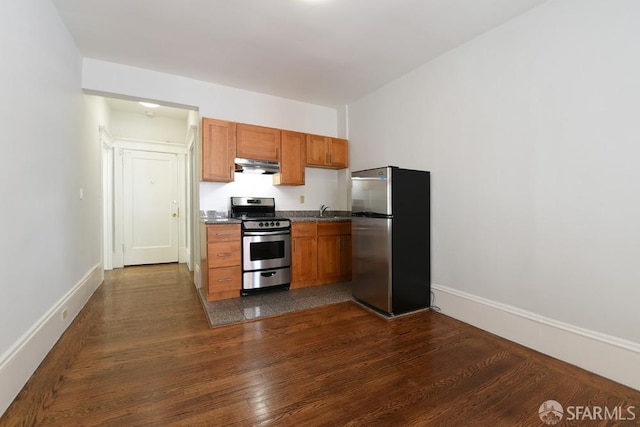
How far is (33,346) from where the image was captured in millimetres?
1849

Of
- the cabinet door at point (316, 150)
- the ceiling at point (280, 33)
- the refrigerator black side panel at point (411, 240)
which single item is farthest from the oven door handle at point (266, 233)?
the ceiling at point (280, 33)

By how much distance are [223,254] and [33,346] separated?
5.59 feet

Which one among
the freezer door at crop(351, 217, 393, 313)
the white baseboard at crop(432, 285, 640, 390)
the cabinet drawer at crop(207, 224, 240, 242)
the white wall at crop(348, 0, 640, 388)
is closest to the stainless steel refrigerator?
the freezer door at crop(351, 217, 393, 313)

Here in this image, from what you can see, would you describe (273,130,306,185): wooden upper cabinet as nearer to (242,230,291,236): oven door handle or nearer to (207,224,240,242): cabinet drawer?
(242,230,291,236): oven door handle

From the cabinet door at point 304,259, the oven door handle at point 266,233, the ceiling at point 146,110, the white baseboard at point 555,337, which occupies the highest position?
the ceiling at point 146,110

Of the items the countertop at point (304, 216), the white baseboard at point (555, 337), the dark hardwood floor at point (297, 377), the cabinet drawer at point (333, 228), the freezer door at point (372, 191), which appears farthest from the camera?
the cabinet drawer at point (333, 228)

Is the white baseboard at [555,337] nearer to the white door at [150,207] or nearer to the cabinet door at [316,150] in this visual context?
the cabinet door at [316,150]

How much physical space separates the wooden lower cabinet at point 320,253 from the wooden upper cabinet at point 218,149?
3.82 ft

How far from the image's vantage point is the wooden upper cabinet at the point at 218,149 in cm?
346

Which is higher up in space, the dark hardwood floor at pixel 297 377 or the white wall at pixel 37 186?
the white wall at pixel 37 186

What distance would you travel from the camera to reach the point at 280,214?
4.29m

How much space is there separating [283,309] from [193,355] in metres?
1.07

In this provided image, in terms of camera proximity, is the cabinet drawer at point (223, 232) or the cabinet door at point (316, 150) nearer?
the cabinet drawer at point (223, 232)

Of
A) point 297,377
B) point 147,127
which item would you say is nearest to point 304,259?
point 297,377
